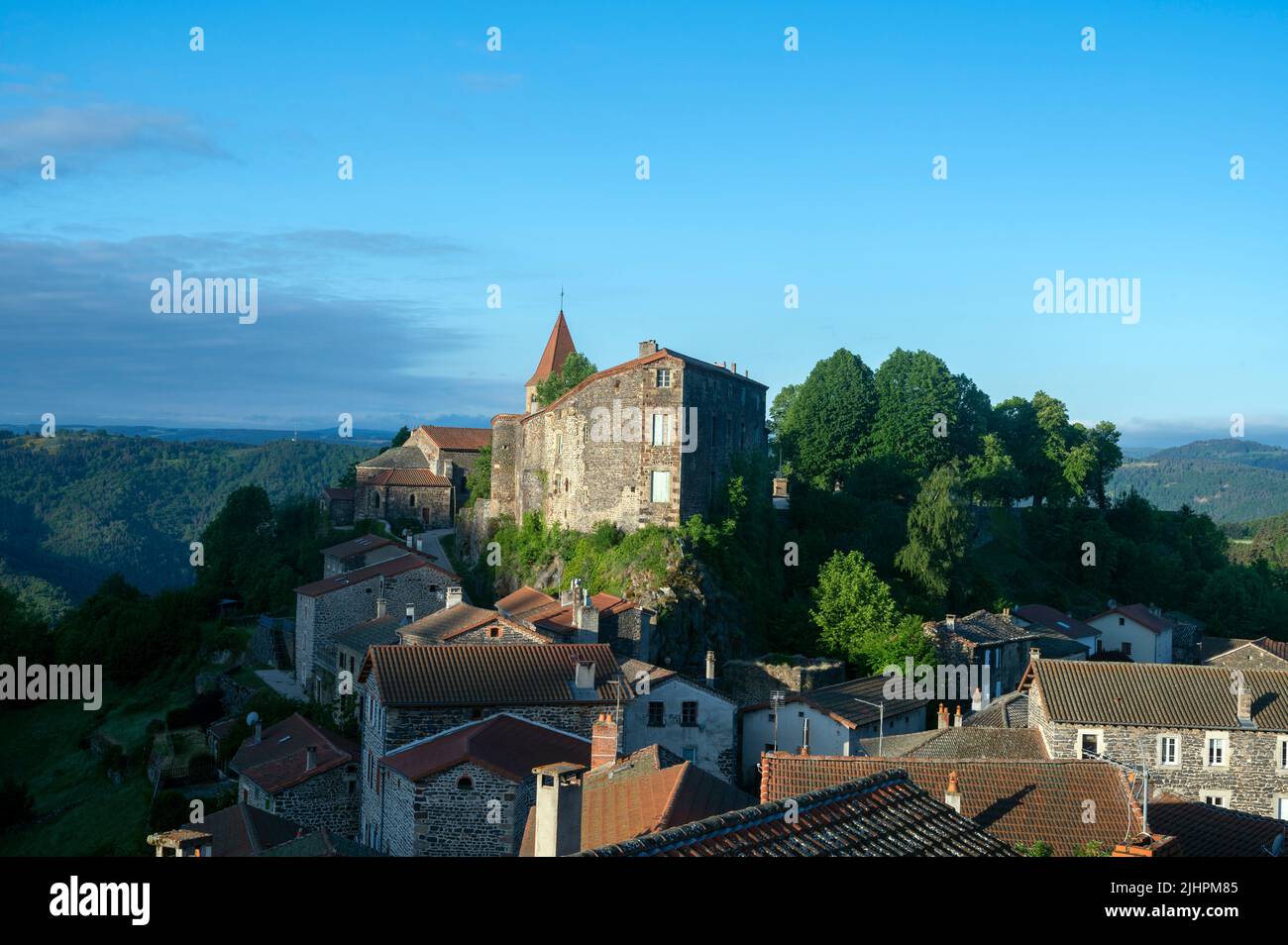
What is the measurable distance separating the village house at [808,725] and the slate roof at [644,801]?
1357 centimetres

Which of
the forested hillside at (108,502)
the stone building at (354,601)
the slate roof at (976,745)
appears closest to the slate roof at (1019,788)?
the slate roof at (976,745)

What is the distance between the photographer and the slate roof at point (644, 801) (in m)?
16.9

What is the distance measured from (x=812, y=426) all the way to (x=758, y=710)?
98.8ft

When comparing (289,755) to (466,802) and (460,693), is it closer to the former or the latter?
(460,693)

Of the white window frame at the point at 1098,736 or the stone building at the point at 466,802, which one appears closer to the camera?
the stone building at the point at 466,802

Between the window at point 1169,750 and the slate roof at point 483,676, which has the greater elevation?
the slate roof at point 483,676

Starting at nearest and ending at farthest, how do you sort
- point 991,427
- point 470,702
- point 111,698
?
point 470,702 < point 111,698 < point 991,427

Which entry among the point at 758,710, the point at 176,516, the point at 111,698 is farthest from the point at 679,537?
the point at 176,516

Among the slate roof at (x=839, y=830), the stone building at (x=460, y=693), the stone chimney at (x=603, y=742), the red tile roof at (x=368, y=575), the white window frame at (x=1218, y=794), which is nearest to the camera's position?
the slate roof at (x=839, y=830)

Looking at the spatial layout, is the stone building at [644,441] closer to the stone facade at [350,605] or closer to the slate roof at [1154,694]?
the stone facade at [350,605]

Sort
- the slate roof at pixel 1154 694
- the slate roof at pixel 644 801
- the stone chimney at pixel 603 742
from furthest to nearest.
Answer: the slate roof at pixel 1154 694, the stone chimney at pixel 603 742, the slate roof at pixel 644 801

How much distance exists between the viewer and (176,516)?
10975 centimetres
